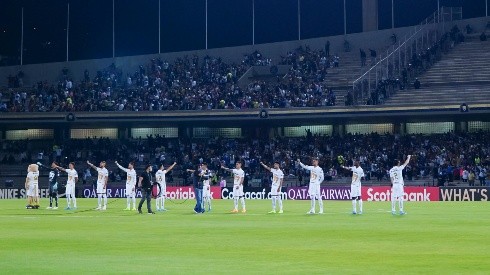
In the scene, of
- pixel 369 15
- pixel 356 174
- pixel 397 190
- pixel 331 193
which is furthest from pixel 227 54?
pixel 397 190

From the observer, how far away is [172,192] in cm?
6875

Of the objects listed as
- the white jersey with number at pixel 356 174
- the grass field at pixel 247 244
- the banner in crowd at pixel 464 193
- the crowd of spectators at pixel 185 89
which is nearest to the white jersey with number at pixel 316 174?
the white jersey with number at pixel 356 174

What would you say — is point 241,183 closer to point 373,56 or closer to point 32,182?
point 32,182

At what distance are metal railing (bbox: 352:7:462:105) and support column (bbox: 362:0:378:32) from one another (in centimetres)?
509

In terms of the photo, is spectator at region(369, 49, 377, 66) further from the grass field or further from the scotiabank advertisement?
the grass field

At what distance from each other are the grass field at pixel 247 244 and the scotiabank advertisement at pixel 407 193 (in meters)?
21.4

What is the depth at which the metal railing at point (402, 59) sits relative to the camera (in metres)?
75.1

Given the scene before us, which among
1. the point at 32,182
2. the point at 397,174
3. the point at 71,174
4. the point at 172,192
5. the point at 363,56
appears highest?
the point at 363,56

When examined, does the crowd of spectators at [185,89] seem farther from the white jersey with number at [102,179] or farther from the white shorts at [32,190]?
the white shorts at [32,190]

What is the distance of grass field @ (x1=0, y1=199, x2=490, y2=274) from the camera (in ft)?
66.9

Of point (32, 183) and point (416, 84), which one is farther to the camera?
point (416, 84)

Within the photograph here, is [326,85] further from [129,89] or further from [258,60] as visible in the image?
[129,89]

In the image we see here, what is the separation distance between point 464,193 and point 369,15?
28.1 m

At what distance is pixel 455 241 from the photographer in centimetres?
2691
